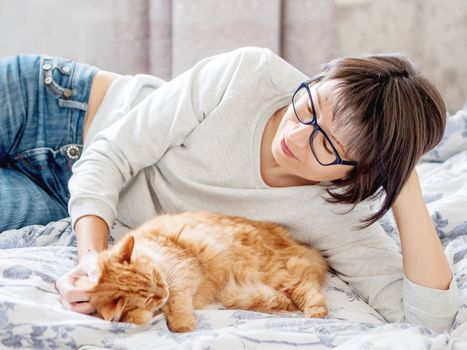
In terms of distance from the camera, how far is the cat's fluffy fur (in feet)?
3.89

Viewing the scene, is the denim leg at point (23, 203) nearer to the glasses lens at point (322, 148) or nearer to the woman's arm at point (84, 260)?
the woman's arm at point (84, 260)

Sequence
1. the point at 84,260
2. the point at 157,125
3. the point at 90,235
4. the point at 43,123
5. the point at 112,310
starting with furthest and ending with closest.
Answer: the point at 43,123 < the point at 157,125 < the point at 90,235 < the point at 84,260 < the point at 112,310

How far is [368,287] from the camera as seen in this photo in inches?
55.7

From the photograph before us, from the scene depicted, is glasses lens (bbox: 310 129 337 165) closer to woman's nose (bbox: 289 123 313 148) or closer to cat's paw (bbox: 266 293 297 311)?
woman's nose (bbox: 289 123 313 148)

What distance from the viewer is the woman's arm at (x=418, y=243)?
1.35 meters

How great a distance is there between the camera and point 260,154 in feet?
4.90

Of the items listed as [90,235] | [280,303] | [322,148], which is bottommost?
[280,303]

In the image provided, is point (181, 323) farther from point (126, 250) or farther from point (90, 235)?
point (90, 235)

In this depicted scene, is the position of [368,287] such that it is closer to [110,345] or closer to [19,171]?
[110,345]

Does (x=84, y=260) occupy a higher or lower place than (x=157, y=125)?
lower

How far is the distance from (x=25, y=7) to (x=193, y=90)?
1.20 m

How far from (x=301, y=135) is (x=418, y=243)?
0.38 metres

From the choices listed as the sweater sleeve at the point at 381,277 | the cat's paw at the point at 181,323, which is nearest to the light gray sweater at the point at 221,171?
the sweater sleeve at the point at 381,277

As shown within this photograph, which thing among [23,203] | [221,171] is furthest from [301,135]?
[23,203]
